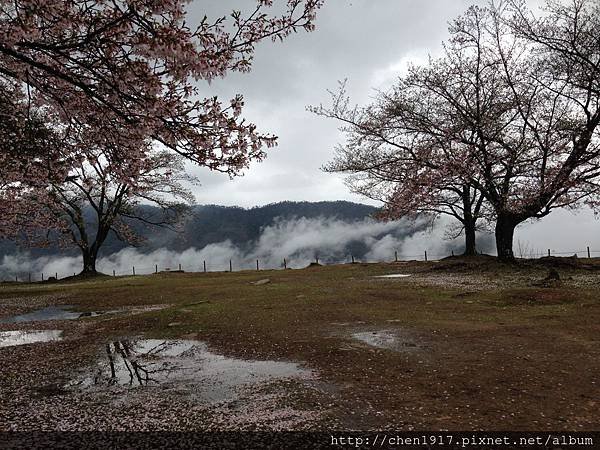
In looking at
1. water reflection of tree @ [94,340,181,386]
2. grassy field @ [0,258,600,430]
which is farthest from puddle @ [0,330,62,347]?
water reflection of tree @ [94,340,181,386]

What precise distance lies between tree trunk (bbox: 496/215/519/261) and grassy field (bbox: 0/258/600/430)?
1082 cm

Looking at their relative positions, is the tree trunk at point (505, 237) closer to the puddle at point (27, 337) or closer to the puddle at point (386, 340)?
the puddle at point (386, 340)

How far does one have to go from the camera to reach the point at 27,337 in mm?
11547

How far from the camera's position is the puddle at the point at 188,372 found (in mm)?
6516

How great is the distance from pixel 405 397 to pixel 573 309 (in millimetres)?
8321

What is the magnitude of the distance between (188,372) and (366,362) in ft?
9.83

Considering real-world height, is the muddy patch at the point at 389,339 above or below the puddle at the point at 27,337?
below

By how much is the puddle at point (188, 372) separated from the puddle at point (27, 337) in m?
3.29

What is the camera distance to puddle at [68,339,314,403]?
6516mm

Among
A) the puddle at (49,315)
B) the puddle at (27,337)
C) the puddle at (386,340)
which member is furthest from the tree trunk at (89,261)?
the puddle at (386,340)

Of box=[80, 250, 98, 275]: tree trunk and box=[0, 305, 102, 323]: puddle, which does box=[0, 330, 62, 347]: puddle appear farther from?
box=[80, 250, 98, 275]: tree trunk

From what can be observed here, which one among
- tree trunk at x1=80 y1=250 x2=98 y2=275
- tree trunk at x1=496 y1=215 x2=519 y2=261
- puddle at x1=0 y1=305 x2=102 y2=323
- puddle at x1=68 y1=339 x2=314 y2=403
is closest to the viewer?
puddle at x1=68 y1=339 x2=314 y2=403

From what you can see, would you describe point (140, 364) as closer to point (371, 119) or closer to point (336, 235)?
point (371, 119)

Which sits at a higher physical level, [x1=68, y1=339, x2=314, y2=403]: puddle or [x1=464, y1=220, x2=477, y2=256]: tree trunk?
[x1=464, y1=220, x2=477, y2=256]: tree trunk
